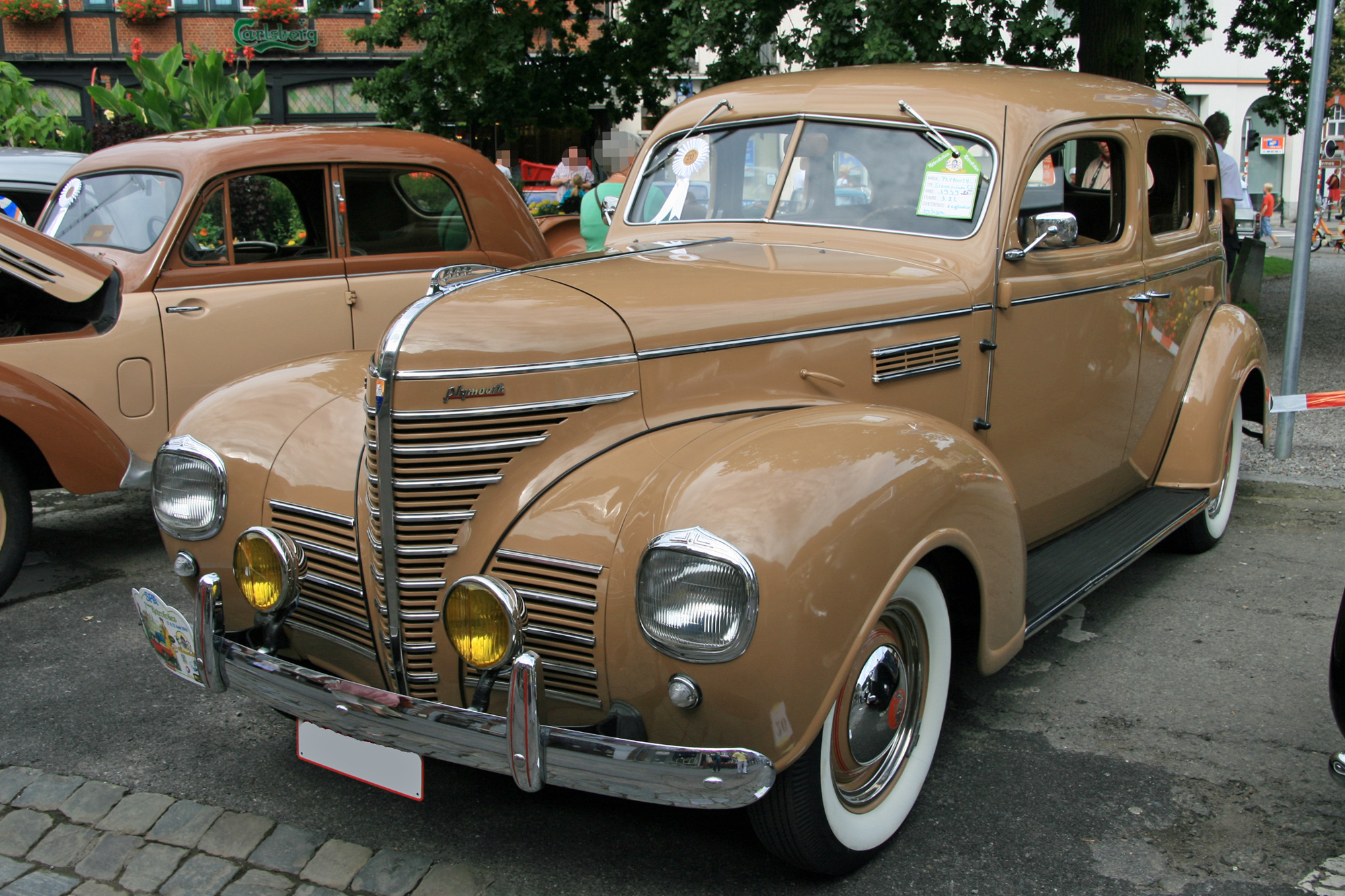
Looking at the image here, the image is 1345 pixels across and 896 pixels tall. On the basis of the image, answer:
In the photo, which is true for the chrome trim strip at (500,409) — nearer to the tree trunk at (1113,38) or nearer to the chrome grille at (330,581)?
the chrome grille at (330,581)

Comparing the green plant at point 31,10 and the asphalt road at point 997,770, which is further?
the green plant at point 31,10

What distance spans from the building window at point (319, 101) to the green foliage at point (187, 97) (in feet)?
49.8

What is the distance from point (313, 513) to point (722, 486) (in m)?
1.06

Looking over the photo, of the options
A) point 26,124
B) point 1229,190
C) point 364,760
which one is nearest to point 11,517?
point 364,760

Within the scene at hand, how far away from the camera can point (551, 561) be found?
87.6 inches

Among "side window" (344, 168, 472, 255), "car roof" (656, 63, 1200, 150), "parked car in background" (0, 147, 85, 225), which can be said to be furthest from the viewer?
"parked car in background" (0, 147, 85, 225)

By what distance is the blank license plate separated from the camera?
2311 mm

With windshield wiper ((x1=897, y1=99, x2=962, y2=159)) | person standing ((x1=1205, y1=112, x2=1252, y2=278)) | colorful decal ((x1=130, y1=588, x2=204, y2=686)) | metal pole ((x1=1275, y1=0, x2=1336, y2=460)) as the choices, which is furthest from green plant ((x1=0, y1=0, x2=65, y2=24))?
colorful decal ((x1=130, y1=588, x2=204, y2=686))

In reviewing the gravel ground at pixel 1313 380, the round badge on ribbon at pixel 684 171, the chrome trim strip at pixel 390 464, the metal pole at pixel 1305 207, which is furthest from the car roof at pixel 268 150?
the gravel ground at pixel 1313 380

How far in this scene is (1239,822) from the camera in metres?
2.67

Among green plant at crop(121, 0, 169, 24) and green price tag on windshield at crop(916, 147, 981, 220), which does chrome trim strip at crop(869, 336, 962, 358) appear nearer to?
green price tag on windshield at crop(916, 147, 981, 220)

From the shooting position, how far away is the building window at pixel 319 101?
24984mm

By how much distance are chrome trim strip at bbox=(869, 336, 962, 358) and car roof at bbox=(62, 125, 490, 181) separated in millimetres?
3510

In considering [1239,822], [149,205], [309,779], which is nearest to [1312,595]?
[1239,822]
